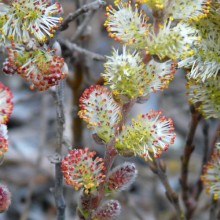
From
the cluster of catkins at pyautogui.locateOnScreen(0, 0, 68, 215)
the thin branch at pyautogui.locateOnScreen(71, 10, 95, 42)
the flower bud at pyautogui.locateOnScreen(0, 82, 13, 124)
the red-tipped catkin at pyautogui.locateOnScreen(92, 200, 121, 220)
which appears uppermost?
the cluster of catkins at pyautogui.locateOnScreen(0, 0, 68, 215)

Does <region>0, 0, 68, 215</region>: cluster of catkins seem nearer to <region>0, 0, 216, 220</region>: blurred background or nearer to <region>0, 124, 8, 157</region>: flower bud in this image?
<region>0, 124, 8, 157</region>: flower bud

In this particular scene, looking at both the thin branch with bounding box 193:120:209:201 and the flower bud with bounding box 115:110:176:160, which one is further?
the thin branch with bounding box 193:120:209:201

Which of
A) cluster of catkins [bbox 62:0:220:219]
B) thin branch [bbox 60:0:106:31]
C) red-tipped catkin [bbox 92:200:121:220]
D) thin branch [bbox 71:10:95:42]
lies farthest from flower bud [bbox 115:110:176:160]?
thin branch [bbox 71:10:95:42]

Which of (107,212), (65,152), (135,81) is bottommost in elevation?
(65,152)

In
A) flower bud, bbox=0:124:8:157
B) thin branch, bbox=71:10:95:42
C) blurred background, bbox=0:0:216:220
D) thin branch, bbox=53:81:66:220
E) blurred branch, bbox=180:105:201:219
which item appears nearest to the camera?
flower bud, bbox=0:124:8:157

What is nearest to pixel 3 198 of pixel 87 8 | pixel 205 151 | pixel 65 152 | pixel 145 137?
pixel 145 137

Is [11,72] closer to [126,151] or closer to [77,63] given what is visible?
[126,151]

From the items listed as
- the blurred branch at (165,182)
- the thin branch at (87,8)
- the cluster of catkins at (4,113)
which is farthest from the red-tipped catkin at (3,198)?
the blurred branch at (165,182)

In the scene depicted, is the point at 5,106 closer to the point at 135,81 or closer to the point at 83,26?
the point at 135,81
